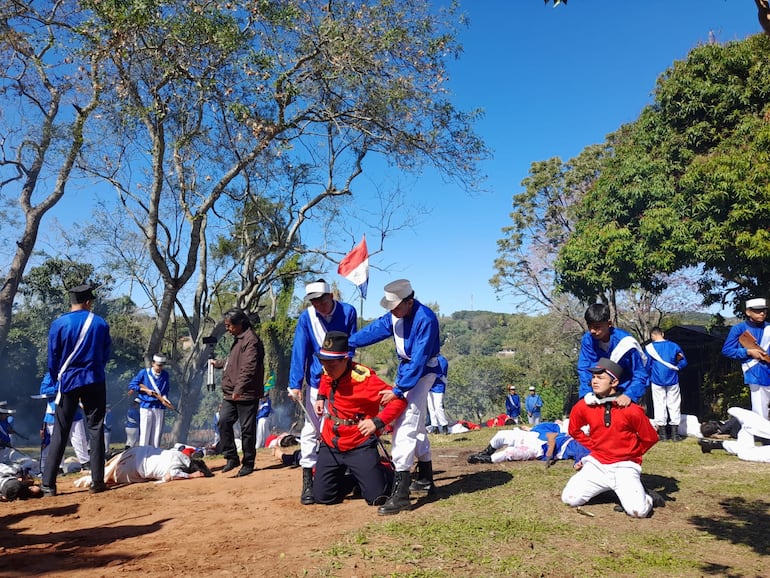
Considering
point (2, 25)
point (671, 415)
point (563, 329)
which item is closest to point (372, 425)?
point (671, 415)

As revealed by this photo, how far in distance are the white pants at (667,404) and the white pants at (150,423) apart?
852cm

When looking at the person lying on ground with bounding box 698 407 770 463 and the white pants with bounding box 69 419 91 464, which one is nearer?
the person lying on ground with bounding box 698 407 770 463

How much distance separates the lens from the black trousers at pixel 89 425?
5637 millimetres

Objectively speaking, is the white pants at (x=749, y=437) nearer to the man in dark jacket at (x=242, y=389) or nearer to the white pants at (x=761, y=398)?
the white pants at (x=761, y=398)

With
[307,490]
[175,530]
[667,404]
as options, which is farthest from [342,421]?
[667,404]

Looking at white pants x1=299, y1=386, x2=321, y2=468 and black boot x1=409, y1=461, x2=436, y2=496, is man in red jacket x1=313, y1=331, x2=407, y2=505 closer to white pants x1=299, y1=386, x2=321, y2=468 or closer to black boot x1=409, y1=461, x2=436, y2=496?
white pants x1=299, y1=386, x2=321, y2=468

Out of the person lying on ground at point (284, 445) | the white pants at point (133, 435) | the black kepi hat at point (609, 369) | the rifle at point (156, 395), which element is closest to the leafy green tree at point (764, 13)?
the black kepi hat at point (609, 369)

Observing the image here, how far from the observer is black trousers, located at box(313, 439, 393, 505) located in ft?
15.5

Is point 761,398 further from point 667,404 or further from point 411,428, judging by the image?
point 411,428

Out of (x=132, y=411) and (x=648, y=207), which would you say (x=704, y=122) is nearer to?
(x=648, y=207)

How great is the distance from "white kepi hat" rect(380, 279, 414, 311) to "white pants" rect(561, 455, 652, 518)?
83.8 inches

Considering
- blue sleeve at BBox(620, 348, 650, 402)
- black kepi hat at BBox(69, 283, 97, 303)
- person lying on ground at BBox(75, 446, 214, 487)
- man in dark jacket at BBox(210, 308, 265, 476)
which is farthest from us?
man in dark jacket at BBox(210, 308, 265, 476)

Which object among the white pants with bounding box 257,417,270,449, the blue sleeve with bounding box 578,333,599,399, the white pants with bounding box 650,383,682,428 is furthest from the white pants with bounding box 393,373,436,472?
the white pants with bounding box 257,417,270,449

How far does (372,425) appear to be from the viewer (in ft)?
14.7
